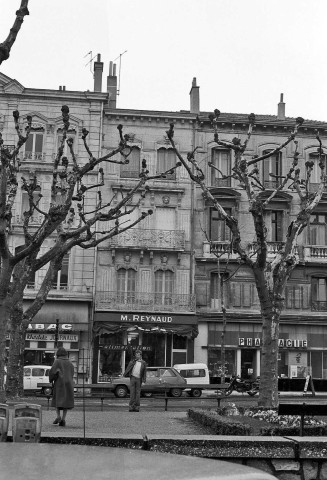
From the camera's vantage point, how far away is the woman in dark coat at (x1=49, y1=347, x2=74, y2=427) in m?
13.2

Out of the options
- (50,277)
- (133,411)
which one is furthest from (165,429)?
(50,277)

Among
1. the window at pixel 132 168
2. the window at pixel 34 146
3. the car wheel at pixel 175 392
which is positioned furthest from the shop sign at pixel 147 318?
the window at pixel 34 146

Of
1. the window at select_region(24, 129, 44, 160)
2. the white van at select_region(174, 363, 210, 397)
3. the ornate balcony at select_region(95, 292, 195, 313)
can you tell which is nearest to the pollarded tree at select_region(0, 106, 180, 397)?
Answer: the white van at select_region(174, 363, 210, 397)

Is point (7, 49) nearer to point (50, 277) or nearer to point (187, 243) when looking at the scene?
point (50, 277)

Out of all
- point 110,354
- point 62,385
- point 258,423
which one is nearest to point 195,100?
point 110,354

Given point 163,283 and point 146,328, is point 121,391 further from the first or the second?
point 163,283

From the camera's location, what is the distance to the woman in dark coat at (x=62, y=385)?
13.2 meters

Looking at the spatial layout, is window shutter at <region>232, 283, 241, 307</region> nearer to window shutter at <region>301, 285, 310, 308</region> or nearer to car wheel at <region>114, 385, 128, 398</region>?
window shutter at <region>301, 285, 310, 308</region>

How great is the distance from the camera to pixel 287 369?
3688 cm

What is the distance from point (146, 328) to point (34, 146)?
11287mm

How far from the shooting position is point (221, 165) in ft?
128

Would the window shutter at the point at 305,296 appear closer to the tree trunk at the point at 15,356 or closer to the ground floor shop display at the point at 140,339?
the ground floor shop display at the point at 140,339

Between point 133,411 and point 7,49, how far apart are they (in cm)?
1029

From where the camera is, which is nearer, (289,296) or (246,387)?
(246,387)
